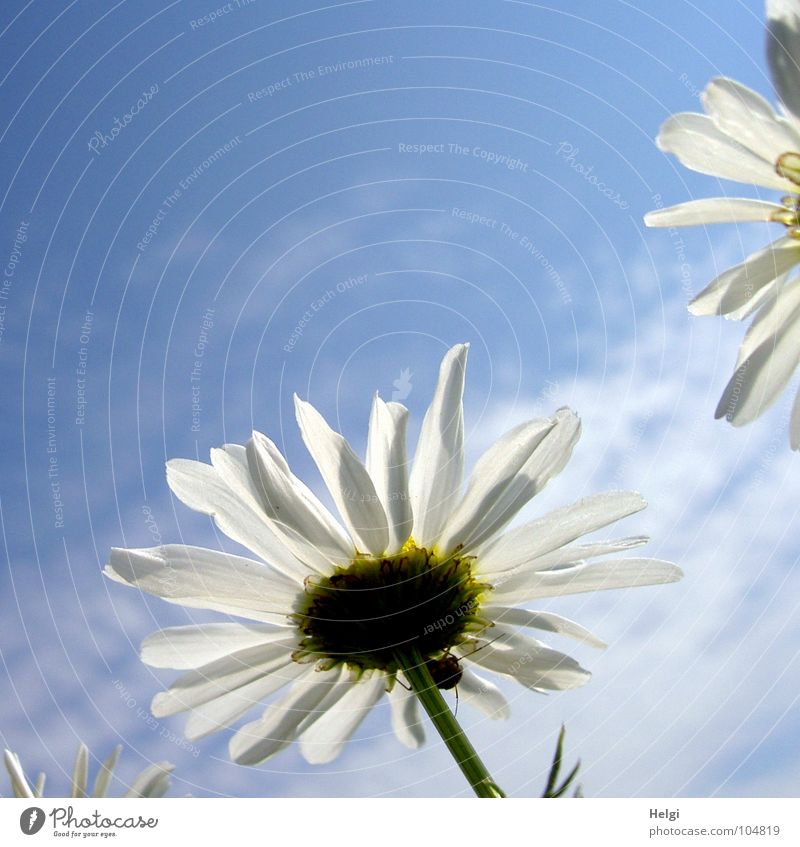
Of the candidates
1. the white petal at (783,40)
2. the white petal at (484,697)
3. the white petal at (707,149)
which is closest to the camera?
the white petal at (783,40)

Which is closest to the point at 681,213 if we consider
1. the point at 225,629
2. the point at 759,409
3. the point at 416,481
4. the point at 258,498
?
the point at 759,409

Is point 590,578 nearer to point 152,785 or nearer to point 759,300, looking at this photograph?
point 759,300

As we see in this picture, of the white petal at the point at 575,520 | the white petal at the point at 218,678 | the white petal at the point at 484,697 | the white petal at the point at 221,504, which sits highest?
the white petal at the point at 221,504

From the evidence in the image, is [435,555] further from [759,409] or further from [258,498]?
[759,409]

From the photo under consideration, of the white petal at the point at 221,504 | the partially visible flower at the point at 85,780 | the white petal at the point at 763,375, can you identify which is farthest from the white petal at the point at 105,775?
the white petal at the point at 763,375

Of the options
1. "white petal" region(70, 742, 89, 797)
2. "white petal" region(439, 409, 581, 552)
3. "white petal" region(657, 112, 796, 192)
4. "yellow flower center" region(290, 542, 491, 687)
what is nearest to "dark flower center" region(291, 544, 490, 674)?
"yellow flower center" region(290, 542, 491, 687)

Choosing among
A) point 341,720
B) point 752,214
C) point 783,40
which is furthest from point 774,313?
point 341,720

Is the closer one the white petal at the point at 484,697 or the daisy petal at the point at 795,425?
the daisy petal at the point at 795,425

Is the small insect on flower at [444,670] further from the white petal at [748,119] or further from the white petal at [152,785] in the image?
the white petal at [748,119]
